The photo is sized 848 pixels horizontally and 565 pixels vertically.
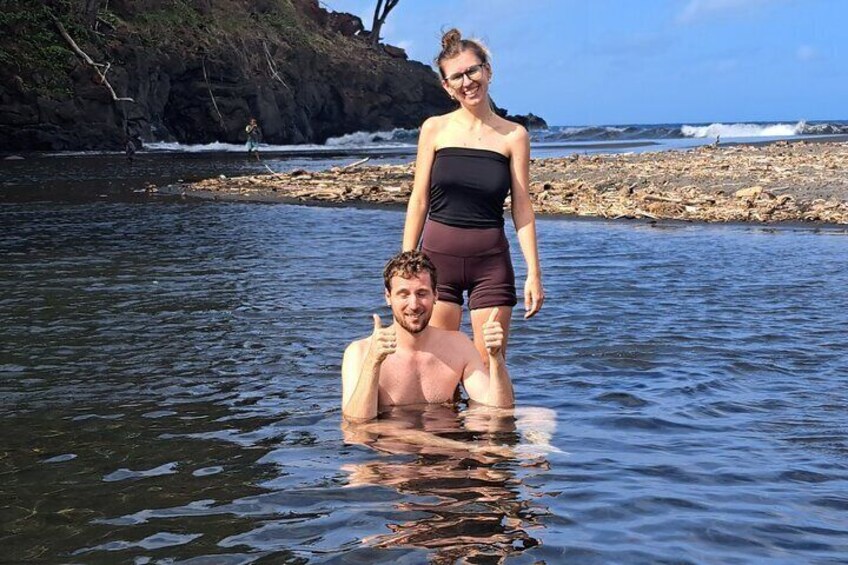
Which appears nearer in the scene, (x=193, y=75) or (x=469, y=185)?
(x=469, y=185)

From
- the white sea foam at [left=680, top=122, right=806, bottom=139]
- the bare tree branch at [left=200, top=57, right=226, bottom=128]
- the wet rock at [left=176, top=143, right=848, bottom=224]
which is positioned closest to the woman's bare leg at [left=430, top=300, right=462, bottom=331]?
the wet rock at [left=176, top=143, right=848, bottom=224]

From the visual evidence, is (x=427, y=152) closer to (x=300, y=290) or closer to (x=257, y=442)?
(x=257, y=442)

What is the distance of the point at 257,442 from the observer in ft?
17.9

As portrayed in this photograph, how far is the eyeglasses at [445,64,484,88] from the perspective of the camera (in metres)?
5.50

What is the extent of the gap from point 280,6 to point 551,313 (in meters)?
59.8

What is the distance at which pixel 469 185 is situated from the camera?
Result: 5.64 m

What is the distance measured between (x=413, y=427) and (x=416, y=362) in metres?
0.45

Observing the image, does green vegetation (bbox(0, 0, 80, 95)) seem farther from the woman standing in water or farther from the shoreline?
the woman standing in water

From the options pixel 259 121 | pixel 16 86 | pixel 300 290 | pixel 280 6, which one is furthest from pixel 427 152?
pixel 280 6

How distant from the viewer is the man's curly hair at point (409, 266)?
17.4ft

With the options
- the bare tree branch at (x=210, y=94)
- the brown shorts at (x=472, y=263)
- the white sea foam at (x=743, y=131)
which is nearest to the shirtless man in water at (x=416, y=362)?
the brown shorts at (x=472, y=263)

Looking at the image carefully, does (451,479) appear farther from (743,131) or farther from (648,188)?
(743,131)

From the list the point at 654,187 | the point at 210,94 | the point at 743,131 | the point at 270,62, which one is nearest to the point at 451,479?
the point at 654,187

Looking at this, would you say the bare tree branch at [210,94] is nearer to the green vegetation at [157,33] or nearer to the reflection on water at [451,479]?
the green vegetation at [157,33]
